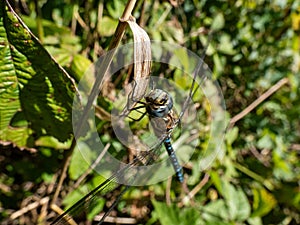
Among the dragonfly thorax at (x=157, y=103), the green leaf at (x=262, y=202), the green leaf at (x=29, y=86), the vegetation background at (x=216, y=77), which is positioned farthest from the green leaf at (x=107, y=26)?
the green leaf at (x=262, y=202)

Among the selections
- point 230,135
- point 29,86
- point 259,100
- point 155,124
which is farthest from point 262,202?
point 29,86

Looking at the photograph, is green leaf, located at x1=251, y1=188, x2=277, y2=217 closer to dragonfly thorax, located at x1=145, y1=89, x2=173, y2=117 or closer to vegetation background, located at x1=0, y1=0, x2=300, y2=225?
vegetation background, located at x1=0, y1=0, x2=300, y2=225

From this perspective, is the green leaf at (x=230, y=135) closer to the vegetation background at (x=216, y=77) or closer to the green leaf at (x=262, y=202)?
the vegetation background at (x=216, y=77)

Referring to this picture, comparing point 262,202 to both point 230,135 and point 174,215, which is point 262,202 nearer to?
point 230,135

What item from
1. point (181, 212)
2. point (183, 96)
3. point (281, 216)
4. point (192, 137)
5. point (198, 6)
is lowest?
point (281, 216)

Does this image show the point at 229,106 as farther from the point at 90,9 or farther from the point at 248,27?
the point at 90,9

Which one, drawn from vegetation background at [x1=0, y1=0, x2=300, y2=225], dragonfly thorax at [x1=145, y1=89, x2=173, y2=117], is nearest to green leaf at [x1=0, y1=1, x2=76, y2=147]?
vegetation background at [x1=0, y1=0, x2=300, y2=225]

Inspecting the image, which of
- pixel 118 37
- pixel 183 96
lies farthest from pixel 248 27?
pixel 118 37
